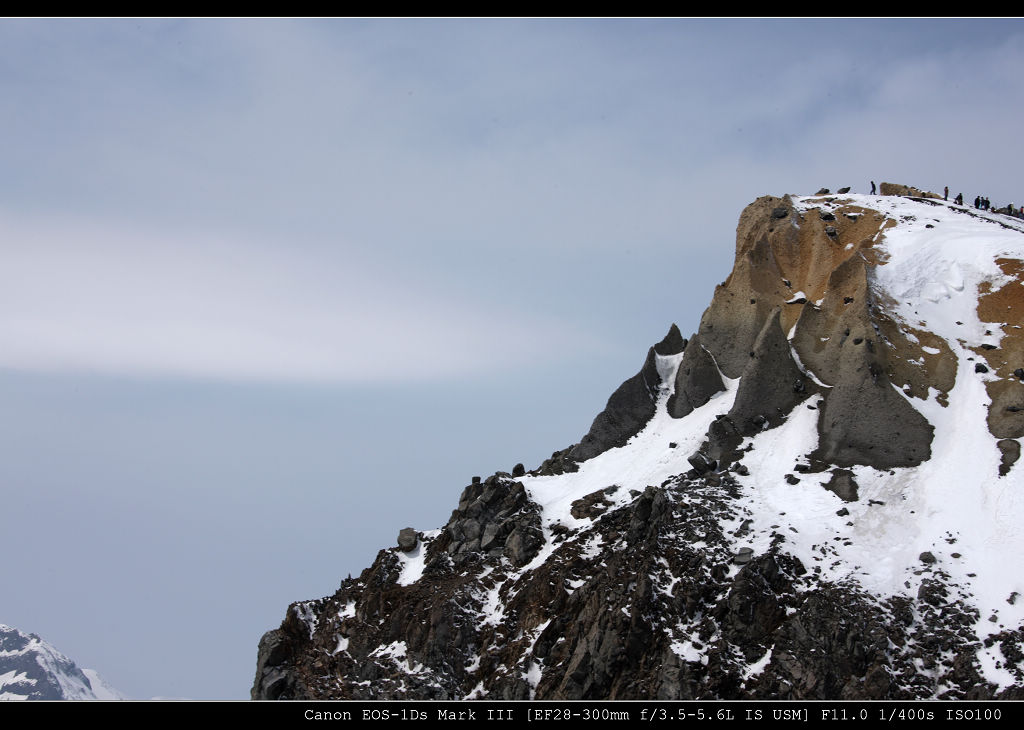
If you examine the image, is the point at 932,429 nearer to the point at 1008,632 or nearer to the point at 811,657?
the point at 1008,632

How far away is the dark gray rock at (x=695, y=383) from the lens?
57.7 m

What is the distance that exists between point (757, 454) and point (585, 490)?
9.75 meters

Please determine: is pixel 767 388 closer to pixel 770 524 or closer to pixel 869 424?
pixel 869 424

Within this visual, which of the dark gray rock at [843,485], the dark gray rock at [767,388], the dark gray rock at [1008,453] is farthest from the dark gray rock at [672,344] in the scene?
the dark gray rock at [1008,453]

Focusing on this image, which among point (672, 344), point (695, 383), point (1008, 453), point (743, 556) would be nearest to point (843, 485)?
point (743, 556)

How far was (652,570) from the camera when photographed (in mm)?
43875

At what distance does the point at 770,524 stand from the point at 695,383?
13.7 metres

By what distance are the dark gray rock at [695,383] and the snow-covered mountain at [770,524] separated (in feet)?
0.43

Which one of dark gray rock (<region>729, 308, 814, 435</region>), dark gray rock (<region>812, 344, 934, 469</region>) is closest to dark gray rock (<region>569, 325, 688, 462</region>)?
dark gray rock (<region>729, 308, 814, 435</region>)

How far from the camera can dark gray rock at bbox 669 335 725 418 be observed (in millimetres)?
57656

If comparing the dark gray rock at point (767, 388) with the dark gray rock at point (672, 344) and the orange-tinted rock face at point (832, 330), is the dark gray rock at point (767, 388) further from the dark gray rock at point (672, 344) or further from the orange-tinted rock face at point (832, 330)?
the dark gray rock at point (672, 344)

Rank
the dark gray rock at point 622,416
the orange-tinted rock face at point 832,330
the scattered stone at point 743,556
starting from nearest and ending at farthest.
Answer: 1. the scattered stone at point 743,556
2. the orange-tinted rock face at point 832,330
3. the dark gray rock at point 622,416
